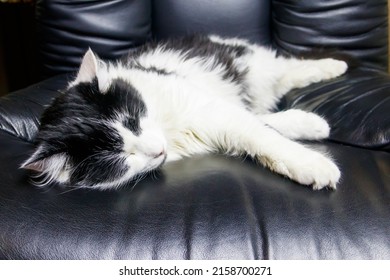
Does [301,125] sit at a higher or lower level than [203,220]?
higher

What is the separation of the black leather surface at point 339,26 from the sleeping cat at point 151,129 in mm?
262

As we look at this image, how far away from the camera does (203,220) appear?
2.65 ft

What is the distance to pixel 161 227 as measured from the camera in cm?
79

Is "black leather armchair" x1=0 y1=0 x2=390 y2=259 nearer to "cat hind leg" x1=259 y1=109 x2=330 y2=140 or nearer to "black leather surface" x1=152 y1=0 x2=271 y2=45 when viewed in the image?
"cat hind leg" x1=259 y1=109 x2=330 y2=140

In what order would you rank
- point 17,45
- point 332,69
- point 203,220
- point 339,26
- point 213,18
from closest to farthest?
point 203,220
point 332,69
point 339,26
point 213,18
point 17,45

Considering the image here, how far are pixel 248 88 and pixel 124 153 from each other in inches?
34.1

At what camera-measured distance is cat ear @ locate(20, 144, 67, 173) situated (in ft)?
3.08

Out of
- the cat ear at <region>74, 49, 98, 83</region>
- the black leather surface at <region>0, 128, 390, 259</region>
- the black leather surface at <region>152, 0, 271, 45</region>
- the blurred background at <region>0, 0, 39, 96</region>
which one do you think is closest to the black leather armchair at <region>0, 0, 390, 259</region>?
the black leather surface at <region>0, 128, 390, 259</region>

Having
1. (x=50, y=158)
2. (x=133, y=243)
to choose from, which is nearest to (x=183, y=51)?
(x=50, y=158)

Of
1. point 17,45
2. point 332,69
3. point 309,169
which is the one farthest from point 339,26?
point 17,45

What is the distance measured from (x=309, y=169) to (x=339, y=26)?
1111 millimetres

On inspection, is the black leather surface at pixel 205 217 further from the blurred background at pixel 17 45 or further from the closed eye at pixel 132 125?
the blurred background at pixel 17 45

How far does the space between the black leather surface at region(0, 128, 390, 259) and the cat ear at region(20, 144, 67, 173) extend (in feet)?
0.18

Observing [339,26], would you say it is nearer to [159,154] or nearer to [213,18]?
[213,18]
